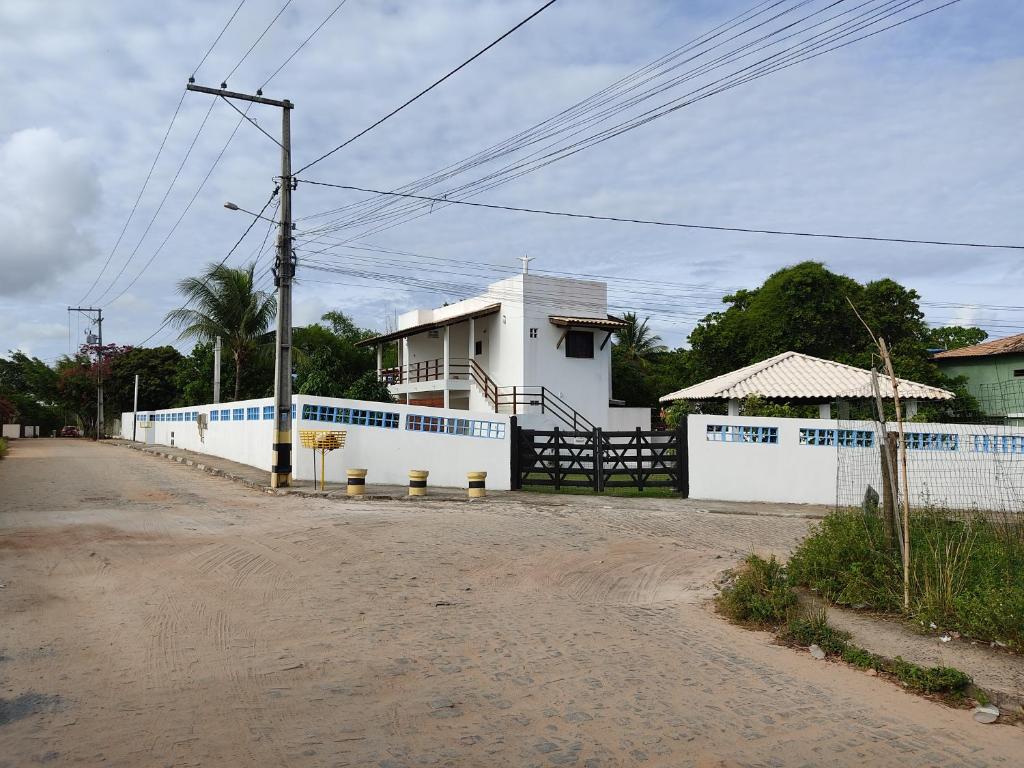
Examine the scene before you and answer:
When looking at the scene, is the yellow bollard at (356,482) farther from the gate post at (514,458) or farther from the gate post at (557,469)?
the gate post at (557,469)

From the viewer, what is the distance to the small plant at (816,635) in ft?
21.5

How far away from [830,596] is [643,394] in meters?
36.6

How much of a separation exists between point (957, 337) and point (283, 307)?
46559mm

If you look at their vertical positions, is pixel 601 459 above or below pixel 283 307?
below

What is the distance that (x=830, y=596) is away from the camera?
8039 mm

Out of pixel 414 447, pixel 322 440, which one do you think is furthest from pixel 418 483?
pixel 414 447

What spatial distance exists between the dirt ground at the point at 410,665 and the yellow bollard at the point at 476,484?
5866 mm

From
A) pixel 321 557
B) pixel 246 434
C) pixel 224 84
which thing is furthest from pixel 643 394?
pixel 321 557

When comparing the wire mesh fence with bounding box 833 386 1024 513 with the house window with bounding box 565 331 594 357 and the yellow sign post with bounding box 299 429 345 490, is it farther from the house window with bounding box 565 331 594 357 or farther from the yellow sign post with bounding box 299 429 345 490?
the house window with bounding box 565 331 594 357

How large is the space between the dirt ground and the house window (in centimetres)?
2146

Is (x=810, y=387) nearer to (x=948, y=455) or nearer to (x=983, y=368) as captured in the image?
(x=948, y=455)

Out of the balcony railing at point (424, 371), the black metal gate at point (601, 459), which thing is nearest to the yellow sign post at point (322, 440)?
the black metal gate at point (601, 459)

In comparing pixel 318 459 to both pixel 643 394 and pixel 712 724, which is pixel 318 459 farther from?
pixel 643 394

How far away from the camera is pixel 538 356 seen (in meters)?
32.0
